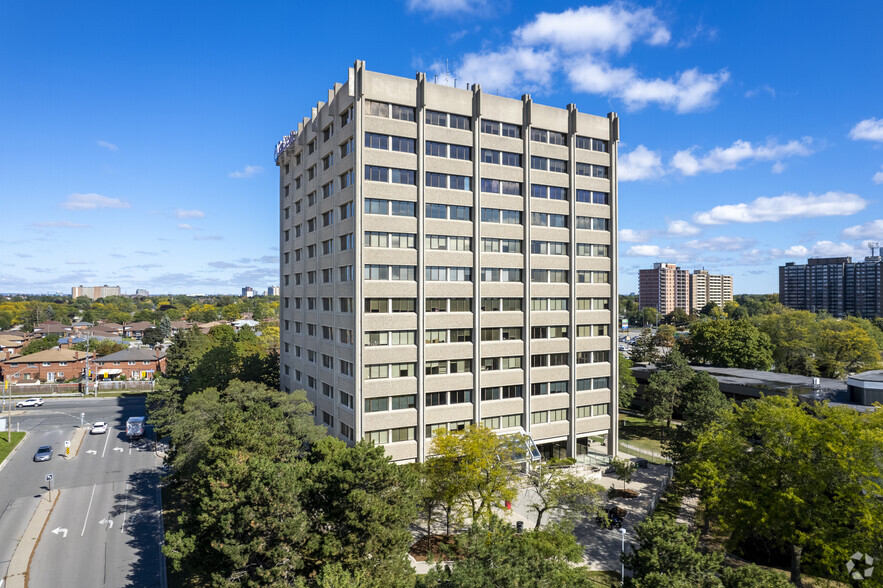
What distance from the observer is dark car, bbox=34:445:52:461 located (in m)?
56.7

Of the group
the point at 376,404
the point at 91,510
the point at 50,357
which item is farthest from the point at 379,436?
the point at 50,357

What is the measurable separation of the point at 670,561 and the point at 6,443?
265ft

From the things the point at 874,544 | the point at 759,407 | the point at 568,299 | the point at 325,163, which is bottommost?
the point at 874,544

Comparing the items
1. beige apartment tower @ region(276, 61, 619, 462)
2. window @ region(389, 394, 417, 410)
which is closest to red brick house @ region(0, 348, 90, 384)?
beige apartment tower @ region(276, 61, 619, 462)

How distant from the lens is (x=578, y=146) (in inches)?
2281

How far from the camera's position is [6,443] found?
6366 cm

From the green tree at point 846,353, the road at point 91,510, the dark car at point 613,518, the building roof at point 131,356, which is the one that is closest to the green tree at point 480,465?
the dark car at point 613,518

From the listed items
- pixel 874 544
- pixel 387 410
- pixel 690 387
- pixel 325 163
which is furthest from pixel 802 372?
pixel 325 163

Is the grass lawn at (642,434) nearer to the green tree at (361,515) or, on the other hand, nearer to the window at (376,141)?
the green tree at (361,515)

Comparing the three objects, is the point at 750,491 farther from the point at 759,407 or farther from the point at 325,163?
the point at 325,163

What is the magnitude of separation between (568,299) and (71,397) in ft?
328

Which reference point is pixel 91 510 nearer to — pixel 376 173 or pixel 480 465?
pixel 480 465

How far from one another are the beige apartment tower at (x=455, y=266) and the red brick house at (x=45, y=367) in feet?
272

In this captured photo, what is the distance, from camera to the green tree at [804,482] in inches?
1118
